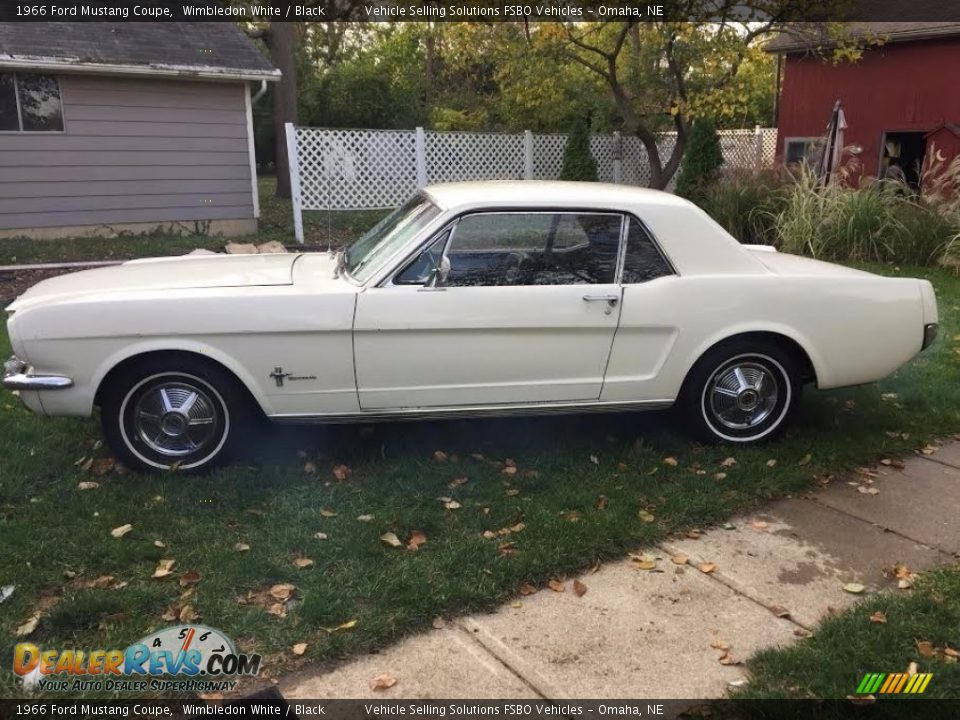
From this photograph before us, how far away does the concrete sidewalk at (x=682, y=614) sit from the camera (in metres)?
2.72

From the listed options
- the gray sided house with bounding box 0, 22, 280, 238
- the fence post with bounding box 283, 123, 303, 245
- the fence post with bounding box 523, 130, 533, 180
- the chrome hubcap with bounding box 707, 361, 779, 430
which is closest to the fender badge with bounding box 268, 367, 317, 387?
the chrome hubcap with bounding box 707, 361, 779, 430

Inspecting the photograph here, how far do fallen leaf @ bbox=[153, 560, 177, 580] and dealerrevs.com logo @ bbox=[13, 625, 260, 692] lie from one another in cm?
39

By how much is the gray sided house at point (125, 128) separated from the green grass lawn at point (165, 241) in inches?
17.4

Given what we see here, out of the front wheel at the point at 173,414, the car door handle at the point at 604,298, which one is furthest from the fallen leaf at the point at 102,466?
the car door handle at the point at 604,298

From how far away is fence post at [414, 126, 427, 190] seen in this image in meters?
14.0

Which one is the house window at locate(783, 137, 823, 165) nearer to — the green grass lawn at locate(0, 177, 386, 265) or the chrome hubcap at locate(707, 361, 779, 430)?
the green grass lawn at locate(0, 177, 386, 265)

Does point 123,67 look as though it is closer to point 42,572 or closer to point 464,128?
point 42,572

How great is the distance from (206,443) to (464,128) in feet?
63.7

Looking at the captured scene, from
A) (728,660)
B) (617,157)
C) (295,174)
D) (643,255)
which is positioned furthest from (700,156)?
(728,660)

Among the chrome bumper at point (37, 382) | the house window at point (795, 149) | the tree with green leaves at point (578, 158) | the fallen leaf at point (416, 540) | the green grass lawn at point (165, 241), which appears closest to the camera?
the fallen leaf at point (416, 540)

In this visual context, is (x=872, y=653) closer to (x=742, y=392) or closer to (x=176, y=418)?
(x=742, y=392)

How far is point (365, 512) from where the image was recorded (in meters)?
3.82

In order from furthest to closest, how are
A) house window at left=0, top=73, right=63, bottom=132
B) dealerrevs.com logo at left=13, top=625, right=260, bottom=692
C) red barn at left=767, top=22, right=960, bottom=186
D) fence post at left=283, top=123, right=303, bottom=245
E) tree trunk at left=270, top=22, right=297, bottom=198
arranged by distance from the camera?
tree trunk at left=270, top=22, right=297, bottom=198 → red barn at left=767, top=22, right=960, bottom=186 → fence post at left=283, top=123, right=303, bottom=245 → house window at left=0, top=73, right=63, bottom=132 → dealerrevs.com logo at left=13, top=625, right=260, bottom=692

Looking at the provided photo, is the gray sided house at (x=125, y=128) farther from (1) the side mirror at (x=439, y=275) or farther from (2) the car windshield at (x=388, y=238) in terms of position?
(1) the side mirror at (x=439, y=275)
